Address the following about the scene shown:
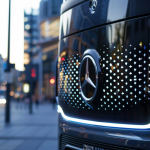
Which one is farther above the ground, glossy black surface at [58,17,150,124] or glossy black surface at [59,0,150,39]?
glossy black surface at [59,0,150,39]

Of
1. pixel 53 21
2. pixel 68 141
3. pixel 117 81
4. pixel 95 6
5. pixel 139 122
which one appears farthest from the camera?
pixel 53 21

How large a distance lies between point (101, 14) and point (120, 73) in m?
0.76

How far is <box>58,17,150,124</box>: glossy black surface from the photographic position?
8.24 ft

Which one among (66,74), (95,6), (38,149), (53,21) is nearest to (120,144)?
(66,74)

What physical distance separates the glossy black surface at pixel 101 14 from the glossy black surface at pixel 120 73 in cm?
7

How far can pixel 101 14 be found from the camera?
9.62ft

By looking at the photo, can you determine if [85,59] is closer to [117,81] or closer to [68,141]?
[117,81]

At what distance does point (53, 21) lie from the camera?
48.1 m

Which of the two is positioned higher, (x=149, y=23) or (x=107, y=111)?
(x=149, y=23)

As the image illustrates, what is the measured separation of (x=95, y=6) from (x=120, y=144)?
1.60 meters

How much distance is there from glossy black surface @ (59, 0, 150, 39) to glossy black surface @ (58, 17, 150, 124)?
0.07m

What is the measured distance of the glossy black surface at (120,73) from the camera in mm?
2512

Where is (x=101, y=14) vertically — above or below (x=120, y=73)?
above

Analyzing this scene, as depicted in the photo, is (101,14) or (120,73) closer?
(120,73)
